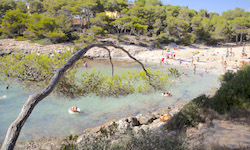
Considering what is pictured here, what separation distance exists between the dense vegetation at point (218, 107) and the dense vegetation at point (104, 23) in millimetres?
29522

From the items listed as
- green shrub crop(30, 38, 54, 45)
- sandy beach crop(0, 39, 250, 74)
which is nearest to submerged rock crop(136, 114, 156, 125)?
sandy beach crop(0, 39, 250, 74)

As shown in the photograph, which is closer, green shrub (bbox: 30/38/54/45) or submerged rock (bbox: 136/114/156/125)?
submerged rock (bbox: 136/114/156/125)

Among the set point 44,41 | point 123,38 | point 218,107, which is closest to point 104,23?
point 123,38

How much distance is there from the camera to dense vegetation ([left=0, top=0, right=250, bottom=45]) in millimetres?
32594

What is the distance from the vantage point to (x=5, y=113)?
10797 millimetres

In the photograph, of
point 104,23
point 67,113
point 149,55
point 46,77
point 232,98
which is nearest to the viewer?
point 46,77

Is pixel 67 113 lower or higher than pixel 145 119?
lower

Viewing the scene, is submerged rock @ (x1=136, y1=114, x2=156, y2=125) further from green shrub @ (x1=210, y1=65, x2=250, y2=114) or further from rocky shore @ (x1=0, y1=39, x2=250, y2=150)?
green shrub @ (x1=210, y1=65, x2=250, y2=114)

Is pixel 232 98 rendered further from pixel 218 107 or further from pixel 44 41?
pixel 44 41

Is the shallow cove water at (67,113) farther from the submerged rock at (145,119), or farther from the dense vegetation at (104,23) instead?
the dense vegetation at (104,23)

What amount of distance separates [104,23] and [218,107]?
1382 inches

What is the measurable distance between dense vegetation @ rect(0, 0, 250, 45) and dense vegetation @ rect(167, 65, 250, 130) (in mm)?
29522

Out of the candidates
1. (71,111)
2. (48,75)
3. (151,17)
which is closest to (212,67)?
(71,111)

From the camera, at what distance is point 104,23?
125 ft
